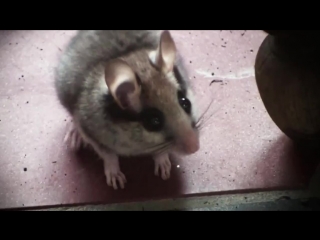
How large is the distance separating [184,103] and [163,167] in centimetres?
27

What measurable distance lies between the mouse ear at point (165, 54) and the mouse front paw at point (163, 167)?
0.29 metres

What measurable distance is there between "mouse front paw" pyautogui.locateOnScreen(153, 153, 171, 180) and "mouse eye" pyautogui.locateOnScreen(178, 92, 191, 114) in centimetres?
22

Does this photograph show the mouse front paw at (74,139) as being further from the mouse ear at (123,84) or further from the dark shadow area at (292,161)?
the dark shadow area at (292,161)

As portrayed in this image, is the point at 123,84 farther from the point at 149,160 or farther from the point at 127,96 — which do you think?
the point at 149,160

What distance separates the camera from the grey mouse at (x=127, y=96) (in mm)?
1116

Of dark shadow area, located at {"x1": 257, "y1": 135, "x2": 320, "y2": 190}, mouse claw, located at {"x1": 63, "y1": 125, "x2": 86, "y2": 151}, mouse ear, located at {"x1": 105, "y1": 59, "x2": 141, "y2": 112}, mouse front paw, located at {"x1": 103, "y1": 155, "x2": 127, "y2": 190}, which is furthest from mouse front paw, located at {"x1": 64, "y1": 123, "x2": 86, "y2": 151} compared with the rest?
dark shadow area, located at {"x1": 257, "y1": 135, "x2": 320, "y2": 190}

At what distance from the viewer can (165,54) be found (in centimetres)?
115

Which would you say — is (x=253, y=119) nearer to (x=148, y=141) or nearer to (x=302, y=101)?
(x=302, y=101)

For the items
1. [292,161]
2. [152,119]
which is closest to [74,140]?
[152,119]

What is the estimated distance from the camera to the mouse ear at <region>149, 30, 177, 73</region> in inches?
44.5

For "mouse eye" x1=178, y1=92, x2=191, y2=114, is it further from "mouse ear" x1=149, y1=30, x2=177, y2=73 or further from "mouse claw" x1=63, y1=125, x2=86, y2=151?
"mouse claw" x1=63, y1=125, x2=86, y2=151

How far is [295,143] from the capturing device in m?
1.39

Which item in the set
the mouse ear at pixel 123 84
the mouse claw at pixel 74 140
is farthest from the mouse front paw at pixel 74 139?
the mouse ear at pixel 123 84
